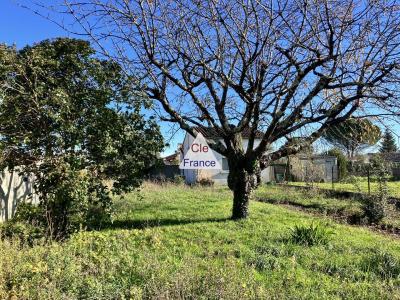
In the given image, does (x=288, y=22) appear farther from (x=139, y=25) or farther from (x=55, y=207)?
(x=55, y=207)

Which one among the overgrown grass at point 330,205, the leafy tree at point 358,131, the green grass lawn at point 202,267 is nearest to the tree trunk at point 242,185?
the green grass lawn at point 202,267

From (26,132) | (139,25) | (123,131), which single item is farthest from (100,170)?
(139,25)

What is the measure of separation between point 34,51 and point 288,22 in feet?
16.1

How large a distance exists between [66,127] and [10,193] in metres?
3.37

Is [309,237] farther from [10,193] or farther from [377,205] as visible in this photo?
[10,193]

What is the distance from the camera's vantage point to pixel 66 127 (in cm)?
750

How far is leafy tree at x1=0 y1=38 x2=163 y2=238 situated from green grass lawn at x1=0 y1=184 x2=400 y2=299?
1349mm

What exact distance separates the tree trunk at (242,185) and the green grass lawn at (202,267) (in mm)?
1283

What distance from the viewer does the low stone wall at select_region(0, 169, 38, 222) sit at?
30.9ft

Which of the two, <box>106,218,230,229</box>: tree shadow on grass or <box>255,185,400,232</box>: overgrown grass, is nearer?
<box>106,218,230,229</box>: tree shadow on grass

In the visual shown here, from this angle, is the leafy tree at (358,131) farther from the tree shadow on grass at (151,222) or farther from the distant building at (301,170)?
the distant building at (301,170)

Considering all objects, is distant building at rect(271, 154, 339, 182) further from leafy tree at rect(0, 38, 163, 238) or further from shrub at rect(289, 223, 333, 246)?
leafy tree at rect(0, 38, 163, 238)

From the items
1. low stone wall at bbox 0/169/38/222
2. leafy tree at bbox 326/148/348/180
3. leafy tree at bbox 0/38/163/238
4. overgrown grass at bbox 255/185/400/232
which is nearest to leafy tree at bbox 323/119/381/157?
overgrown grass at bbox 255/185/400/232

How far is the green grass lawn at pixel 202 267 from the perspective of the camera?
442 centimetres
